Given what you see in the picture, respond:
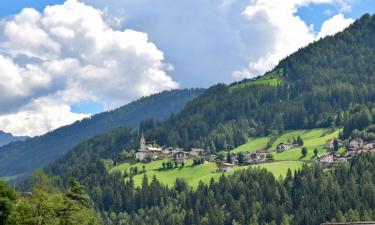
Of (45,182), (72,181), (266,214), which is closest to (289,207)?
(266,214)

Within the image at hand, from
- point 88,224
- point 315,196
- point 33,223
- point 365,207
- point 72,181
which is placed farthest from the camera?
point 315,196

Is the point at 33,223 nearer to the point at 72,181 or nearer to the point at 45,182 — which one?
the point at 72,181

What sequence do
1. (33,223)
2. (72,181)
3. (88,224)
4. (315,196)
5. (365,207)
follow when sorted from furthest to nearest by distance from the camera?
(315,196) < (365,207) < (72,181) < (88,224) < (33,223)

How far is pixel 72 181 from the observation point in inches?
4690

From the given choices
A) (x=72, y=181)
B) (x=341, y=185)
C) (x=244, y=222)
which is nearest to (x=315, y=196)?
(x=341, y=185)

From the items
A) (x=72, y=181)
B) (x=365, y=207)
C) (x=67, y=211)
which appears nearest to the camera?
(x=67, y=211)

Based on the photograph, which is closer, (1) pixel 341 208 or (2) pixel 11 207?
(2) pixel 11 207

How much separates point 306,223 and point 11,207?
351 ft

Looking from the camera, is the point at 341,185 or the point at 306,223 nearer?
the point at 306,223

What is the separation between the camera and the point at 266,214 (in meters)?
198

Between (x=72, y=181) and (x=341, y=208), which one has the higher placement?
(x=72, y=181)

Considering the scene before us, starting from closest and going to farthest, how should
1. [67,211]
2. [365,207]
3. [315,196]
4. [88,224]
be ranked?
[67,211]
[88,224]
[365,207]
[315,196]

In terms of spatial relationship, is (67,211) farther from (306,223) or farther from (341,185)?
(341,185)

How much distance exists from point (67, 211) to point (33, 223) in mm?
12032
